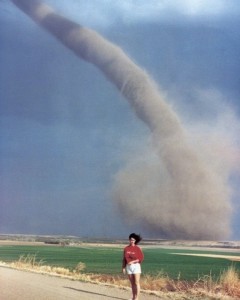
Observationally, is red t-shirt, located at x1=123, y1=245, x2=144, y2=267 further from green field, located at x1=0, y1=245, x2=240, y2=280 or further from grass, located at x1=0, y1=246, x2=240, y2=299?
green field, located at x1=0, y1=245, x2=240, y2=280

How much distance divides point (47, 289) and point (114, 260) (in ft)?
6.97

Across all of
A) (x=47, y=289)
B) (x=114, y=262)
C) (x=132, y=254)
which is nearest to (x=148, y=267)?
(x=114, y=262)

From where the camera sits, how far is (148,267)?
39.7 ft

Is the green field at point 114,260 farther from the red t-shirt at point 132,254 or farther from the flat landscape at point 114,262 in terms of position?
the red t-shirt at point 132,254

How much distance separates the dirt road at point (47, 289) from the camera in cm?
1021

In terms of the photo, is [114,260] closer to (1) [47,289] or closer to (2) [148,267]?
(2) [148,267]

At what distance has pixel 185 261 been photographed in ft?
40.7

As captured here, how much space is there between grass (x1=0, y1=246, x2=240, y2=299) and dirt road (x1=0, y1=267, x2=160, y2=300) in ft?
0.94

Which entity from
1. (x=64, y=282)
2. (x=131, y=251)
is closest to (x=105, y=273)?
(x=64, y=282)

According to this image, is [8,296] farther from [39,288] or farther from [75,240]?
[75,240]

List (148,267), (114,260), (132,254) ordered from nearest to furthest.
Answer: (132,254) → (148,267) → (114,260)

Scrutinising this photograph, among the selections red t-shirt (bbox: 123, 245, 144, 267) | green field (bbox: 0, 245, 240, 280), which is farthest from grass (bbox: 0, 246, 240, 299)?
red t-shirt (bbox: 123, 245, 144, 267)

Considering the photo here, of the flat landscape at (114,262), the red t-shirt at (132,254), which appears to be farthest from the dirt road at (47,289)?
the red t-shirt at (132,254)

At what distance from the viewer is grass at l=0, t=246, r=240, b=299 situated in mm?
11750
